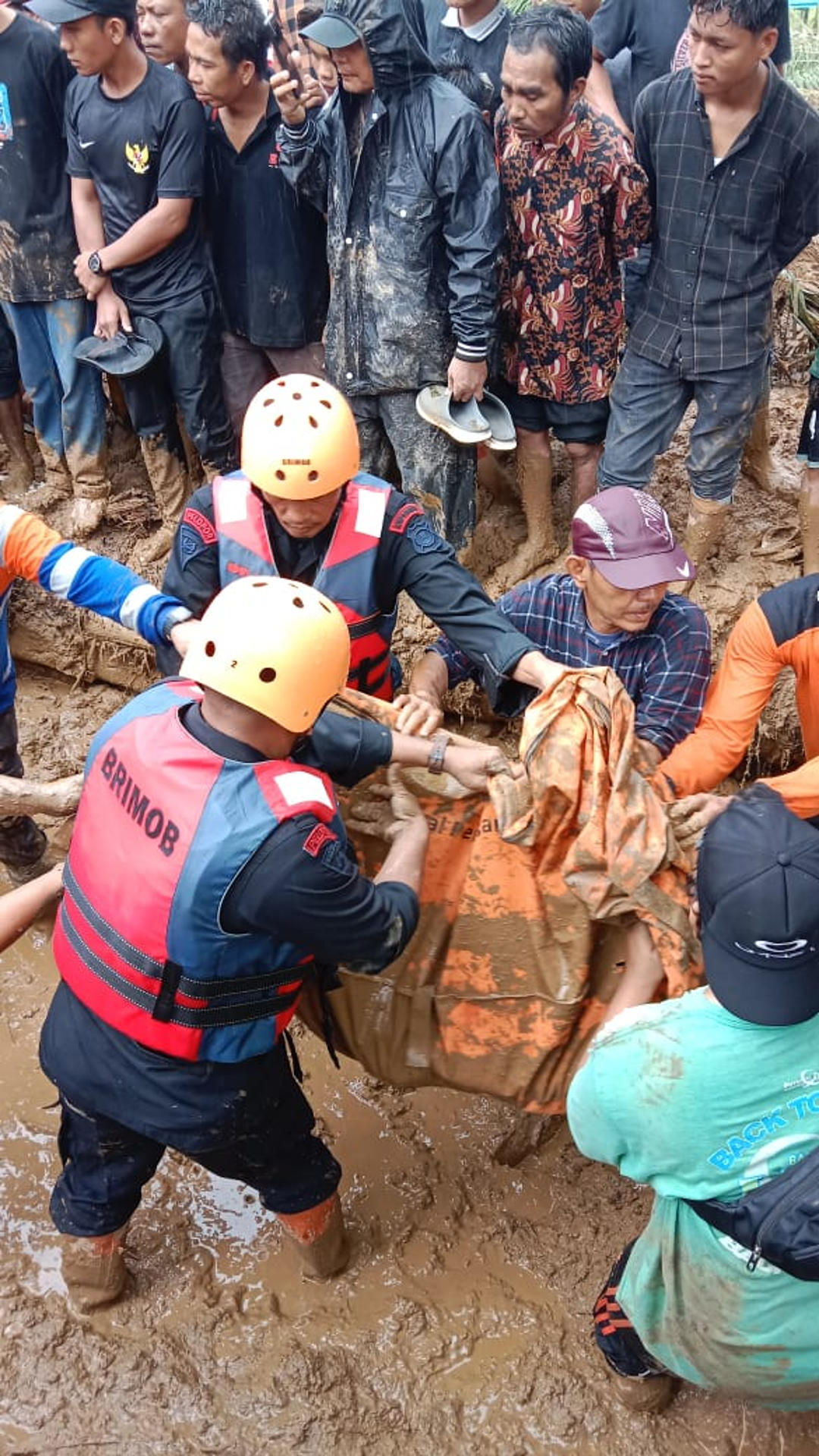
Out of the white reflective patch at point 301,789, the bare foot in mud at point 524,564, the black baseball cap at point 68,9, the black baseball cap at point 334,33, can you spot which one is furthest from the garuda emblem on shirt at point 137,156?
the white reflective patch at point 301,789

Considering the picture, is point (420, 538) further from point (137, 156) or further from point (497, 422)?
point (137, 156)

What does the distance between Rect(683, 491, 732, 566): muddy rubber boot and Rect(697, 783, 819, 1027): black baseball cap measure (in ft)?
8.11

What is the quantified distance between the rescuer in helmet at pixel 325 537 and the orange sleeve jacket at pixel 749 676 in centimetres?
48

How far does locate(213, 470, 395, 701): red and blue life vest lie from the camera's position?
3047 millimetres

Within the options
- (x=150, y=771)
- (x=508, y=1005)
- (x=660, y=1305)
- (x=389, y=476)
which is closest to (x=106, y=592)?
(x=150, y=771)

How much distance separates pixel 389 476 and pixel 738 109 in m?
1.79

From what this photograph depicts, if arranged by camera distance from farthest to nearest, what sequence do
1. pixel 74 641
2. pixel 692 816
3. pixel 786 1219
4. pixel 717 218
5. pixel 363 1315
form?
pixel 74 641, pixel 717 218, pixel 363 1315, pixel 692 816, pixel 786 1219

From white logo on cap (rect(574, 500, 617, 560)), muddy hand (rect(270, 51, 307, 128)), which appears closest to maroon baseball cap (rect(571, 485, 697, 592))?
white logo on cap (rect(574, 500, 617, 560))

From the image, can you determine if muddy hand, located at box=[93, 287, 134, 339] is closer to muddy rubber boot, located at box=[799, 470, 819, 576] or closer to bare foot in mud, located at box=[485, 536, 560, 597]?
bare foot in mud, located at box=[485, 536, 560, 597]

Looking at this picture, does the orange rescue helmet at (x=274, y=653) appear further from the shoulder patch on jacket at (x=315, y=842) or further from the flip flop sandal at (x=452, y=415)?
the flip flop sandal at (x=452, y=415)

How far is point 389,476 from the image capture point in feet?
15.5

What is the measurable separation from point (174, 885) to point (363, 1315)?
1569 mm

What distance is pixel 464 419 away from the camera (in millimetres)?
4125

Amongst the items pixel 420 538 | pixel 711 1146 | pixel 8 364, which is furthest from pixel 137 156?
pixel 711 1146
